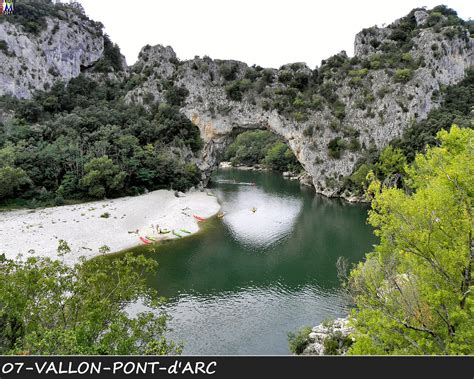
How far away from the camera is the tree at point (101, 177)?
42.9 metres

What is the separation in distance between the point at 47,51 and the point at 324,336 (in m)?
68.6

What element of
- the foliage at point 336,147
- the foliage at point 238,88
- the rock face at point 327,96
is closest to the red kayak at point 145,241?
the rock face at point 327,96

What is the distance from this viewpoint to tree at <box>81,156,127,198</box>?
4294cm

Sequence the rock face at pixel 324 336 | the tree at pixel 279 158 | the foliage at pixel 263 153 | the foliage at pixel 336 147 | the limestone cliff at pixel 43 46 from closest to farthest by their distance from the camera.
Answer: the rock face at pixel 324 336 → the foliage at pixel 336 147 → the limestone cliff at pixel 43 46 → the tree at pixel 279 158 → the foliage at pixel 263 153

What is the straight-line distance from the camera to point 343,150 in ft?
191

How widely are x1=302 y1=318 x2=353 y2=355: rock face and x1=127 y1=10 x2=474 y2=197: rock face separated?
42.9m

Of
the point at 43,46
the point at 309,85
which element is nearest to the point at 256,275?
the point at 309,85

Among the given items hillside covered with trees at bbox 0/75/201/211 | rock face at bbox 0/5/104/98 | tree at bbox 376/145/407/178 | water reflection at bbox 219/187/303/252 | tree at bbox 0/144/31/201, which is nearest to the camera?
water reflection at bbox 219/187/303/252

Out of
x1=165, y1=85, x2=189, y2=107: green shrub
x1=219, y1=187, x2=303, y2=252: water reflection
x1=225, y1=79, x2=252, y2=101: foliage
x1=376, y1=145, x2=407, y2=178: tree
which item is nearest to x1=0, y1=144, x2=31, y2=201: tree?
x1=219, y1=187, x2=303, y2=252: water reflection

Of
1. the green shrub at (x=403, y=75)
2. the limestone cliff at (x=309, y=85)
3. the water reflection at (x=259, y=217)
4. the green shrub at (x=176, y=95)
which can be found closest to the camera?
the water reflection at (x=259, y=217)

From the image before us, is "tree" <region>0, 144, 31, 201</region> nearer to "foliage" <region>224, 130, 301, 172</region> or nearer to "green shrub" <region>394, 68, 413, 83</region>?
"green shrub" <region>394, 68, 413, 83</region>

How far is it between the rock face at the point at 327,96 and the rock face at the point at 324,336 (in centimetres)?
4293

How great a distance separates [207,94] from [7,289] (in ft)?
186

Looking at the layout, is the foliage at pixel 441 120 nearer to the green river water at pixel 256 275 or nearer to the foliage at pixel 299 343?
the green river water at pixel 256 275
